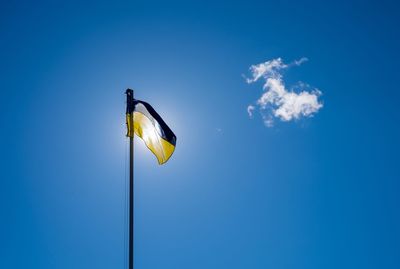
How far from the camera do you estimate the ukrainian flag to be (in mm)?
8852

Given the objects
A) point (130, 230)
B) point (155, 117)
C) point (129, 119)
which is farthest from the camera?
point (155, 117)

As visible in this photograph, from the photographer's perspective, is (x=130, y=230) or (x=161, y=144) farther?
(x=161, y=144)

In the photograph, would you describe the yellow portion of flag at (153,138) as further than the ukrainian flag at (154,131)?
Yes

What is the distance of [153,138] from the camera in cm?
921

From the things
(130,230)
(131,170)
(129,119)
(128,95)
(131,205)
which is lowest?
(130,230)

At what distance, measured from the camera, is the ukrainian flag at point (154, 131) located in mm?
8852

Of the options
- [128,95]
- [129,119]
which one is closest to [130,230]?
[129,119]

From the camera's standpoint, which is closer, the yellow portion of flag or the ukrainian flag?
the ukrainian flag

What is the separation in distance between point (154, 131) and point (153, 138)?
224mm

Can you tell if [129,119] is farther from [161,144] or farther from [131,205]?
[131,205]

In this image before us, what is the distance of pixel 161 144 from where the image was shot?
29.8 ft

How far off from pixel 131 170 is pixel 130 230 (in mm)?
1212

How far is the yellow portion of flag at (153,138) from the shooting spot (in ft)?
29.6

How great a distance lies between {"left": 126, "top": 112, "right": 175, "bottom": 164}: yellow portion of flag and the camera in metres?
9.03
